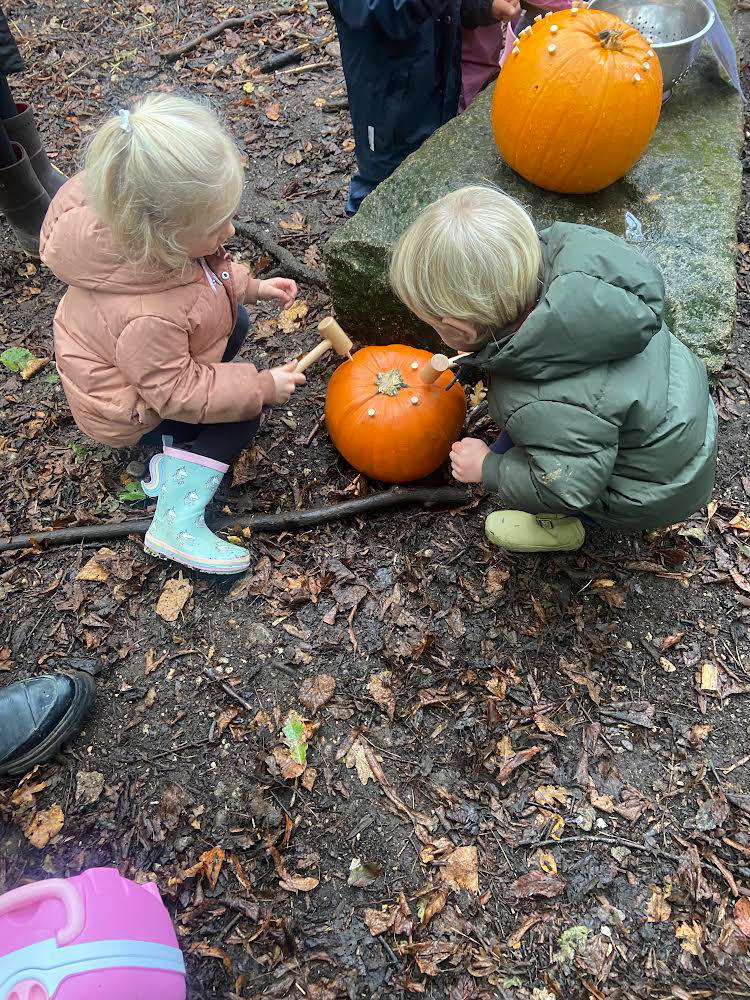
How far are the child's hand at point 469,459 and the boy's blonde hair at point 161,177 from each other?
1.25 m

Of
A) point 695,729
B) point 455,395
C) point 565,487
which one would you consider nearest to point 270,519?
point 455,395

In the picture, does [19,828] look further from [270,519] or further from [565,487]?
[565,487]

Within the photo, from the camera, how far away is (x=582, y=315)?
2.22m

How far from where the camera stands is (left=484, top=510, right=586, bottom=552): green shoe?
2.87m

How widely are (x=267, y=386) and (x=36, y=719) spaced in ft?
5.22

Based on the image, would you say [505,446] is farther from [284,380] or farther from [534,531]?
[284,380]

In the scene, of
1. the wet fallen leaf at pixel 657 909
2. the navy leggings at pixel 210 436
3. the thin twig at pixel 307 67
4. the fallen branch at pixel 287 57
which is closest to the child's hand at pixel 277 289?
the navy leggings at pixel 210 436

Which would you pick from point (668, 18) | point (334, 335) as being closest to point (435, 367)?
point (334, 335)

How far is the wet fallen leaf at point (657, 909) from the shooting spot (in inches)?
92.3

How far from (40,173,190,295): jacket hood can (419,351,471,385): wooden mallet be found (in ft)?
3.45

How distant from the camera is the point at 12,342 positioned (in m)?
4.26

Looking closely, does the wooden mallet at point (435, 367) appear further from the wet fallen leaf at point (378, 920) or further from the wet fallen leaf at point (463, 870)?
the wet fallen leaf at point (378, 920)

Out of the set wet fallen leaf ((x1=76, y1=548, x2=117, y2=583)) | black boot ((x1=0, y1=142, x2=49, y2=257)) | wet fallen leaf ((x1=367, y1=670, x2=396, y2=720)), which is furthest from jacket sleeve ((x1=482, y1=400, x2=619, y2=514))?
black boot ((x1=0, y1=142, x2=49, y2=257))

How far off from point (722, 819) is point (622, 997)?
0.70 meters
